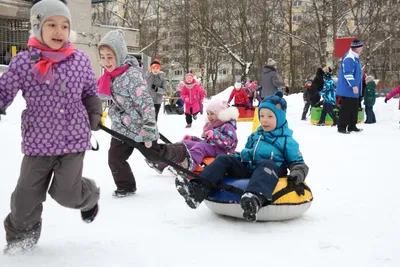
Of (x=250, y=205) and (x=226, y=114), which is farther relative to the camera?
(x=226, y=114)

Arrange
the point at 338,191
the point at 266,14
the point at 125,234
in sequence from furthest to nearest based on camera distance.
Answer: the point at 266,14 < the point at 338,191 < the point at 125,234

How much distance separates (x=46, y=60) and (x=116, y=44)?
1617 millimetres

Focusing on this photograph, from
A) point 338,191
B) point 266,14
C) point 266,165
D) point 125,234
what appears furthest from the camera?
point 266,14

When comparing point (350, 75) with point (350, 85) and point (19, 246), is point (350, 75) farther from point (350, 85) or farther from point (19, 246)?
point (19, 246)

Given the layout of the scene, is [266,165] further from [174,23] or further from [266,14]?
[174,23]

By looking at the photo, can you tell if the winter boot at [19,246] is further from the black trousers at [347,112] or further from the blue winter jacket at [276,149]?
the black trousers at [347,112]

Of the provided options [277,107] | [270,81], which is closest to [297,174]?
[277,107]

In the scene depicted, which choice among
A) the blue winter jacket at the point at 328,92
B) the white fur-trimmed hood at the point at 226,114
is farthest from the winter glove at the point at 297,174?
the blue winter jacket at the point at 328,92

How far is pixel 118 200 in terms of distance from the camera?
13.5ft

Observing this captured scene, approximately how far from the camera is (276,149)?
11.9ft

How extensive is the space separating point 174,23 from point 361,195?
3534cm

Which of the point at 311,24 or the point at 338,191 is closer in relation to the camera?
the point at 338,191

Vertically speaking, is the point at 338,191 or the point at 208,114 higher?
the point at 208,114

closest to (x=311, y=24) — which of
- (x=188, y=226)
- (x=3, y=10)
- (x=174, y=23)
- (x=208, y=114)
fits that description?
(x=174, y=23)
